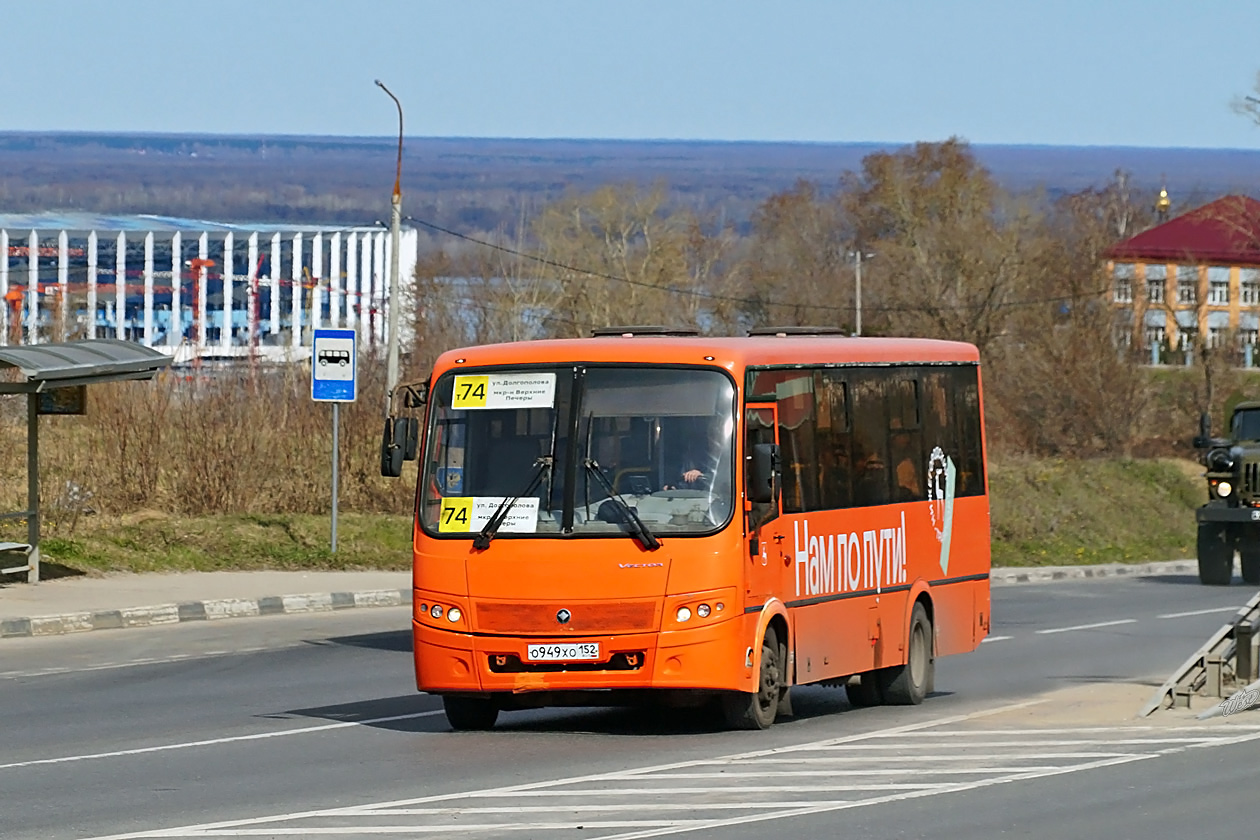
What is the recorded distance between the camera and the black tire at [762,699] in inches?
514

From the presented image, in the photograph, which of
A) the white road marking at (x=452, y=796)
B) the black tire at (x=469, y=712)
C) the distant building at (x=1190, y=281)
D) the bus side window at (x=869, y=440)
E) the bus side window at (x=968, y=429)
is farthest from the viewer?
the distant building at (x=1190, y=281)

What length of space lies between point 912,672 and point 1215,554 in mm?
19104

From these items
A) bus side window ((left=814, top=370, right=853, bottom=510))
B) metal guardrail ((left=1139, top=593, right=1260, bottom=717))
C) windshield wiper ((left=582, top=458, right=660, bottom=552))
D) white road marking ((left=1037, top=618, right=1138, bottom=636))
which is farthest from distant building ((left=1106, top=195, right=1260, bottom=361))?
windshield wiper ((left=582, top=458, right=660, bottom=552))

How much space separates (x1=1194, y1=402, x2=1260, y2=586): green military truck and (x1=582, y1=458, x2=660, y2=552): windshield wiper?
20.1 meters

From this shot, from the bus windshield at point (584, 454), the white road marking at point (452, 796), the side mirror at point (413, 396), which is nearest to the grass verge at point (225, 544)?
the side mirror at point (413, 396)

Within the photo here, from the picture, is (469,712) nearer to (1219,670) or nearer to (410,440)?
(410,440)

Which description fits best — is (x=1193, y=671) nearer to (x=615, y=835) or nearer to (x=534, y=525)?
(x=534, y=525)

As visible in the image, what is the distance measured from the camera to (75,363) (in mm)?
22344

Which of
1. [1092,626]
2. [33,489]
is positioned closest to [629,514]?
[33,489]

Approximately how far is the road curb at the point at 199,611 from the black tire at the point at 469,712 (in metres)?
8.26

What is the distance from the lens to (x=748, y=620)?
1273cm

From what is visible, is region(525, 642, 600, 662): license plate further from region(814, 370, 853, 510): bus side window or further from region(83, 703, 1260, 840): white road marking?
region(814, 370, 853, 510): bus side window

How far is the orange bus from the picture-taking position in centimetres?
1252

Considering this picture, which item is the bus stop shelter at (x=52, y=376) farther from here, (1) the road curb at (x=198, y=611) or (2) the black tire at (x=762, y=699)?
(2) the black tire at (x=762, y=699)
